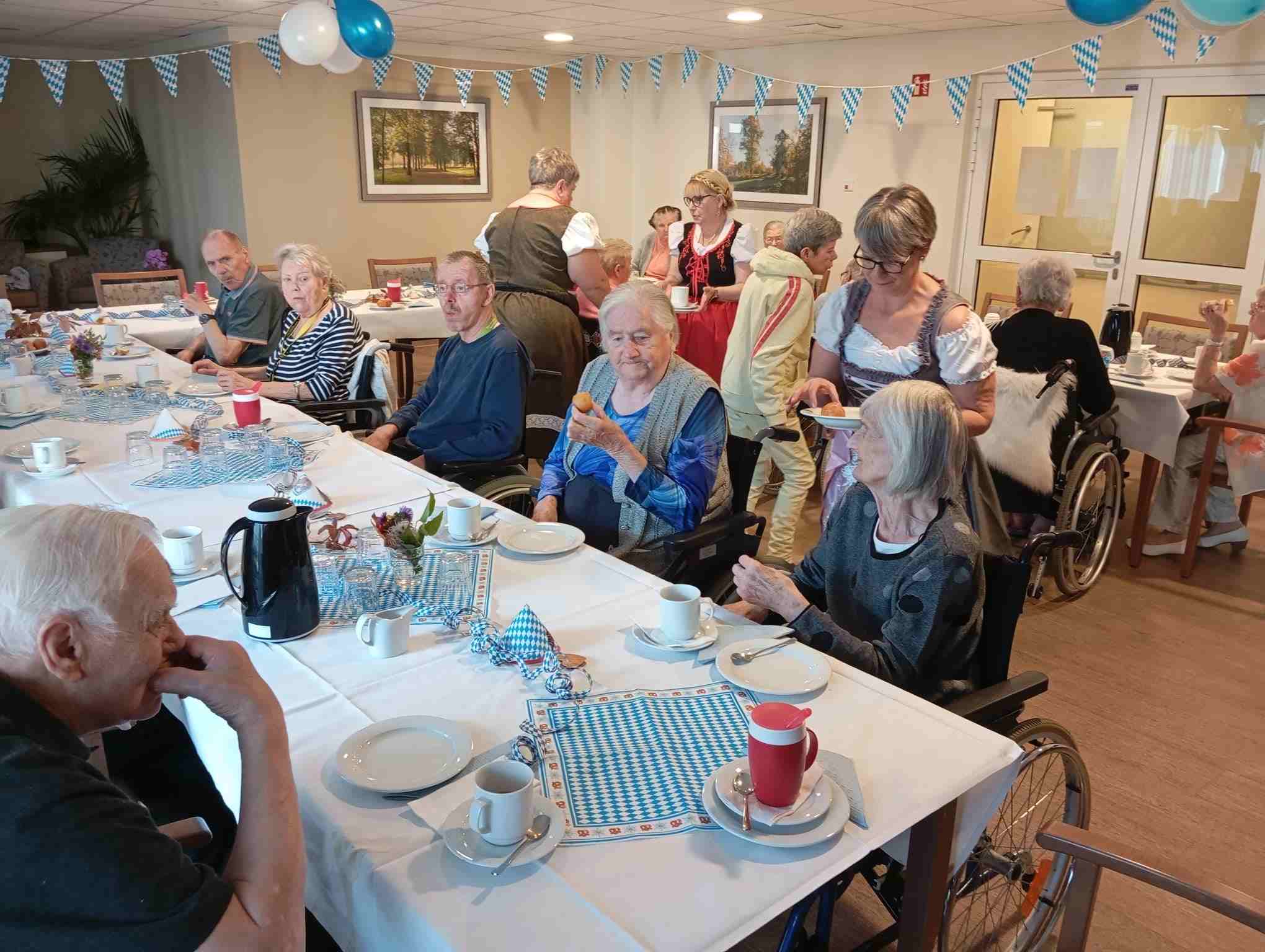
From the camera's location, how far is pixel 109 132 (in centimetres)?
947

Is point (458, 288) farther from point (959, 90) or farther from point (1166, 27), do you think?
point (959, 90)

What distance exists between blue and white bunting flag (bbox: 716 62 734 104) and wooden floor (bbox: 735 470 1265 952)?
4.81 meters

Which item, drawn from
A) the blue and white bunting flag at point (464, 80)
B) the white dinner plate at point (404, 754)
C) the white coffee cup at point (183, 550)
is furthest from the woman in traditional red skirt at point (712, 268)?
the white dinner plate at point (404, 754)

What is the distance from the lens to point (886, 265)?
97.5 inches

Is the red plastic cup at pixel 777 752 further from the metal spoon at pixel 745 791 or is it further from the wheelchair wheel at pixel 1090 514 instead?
the wheelchair wheel at pixel 1090 514

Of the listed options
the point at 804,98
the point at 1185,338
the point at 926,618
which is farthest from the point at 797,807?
the point at 804,98

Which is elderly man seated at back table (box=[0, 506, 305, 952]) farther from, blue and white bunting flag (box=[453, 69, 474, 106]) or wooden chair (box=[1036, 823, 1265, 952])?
blue and white bunting flag (box=[453, 69, 474, 106])

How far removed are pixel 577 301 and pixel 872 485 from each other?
3.39 metres

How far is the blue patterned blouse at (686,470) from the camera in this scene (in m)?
2.46

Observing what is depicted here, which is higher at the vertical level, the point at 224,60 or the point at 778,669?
the point at 224,60

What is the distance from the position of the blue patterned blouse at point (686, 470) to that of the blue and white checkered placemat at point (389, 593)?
0.60 meters

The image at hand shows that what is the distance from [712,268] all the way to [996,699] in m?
3.72

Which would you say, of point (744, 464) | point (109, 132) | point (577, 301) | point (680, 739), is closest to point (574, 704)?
point (680, 739)

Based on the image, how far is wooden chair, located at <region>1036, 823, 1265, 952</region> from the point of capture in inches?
47.6
